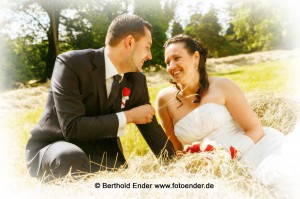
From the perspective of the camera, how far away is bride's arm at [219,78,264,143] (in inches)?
140

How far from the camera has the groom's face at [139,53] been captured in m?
3.12

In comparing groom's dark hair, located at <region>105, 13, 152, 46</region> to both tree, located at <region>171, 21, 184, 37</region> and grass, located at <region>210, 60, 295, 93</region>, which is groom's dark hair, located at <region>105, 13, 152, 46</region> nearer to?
grass, located at <region>210, 60, 295, 93</region>

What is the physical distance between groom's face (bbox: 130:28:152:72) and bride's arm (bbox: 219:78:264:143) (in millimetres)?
996

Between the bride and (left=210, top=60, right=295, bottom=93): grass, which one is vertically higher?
the bride

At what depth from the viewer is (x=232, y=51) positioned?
104ft

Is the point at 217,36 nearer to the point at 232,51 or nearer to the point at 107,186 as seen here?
the point at 232,51

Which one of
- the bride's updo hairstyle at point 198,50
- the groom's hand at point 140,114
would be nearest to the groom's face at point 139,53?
the groom's hand at point 140,114

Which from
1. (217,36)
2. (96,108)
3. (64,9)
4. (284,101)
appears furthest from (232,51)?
(96,108)

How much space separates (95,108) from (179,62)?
3.30 ft

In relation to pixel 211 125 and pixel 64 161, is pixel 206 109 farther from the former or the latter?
pixel 64 161

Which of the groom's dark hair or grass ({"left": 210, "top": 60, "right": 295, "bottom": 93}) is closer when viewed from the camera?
the groom's dark hair

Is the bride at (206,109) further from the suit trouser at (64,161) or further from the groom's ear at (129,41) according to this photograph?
the suit trouser at (64,161)

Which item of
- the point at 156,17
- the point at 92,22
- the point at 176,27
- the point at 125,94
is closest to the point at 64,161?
the point at 125,94

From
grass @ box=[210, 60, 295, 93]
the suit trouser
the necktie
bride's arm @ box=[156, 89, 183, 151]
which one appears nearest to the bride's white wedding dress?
bride's arm @ box=[156, 89, 183, 151]
